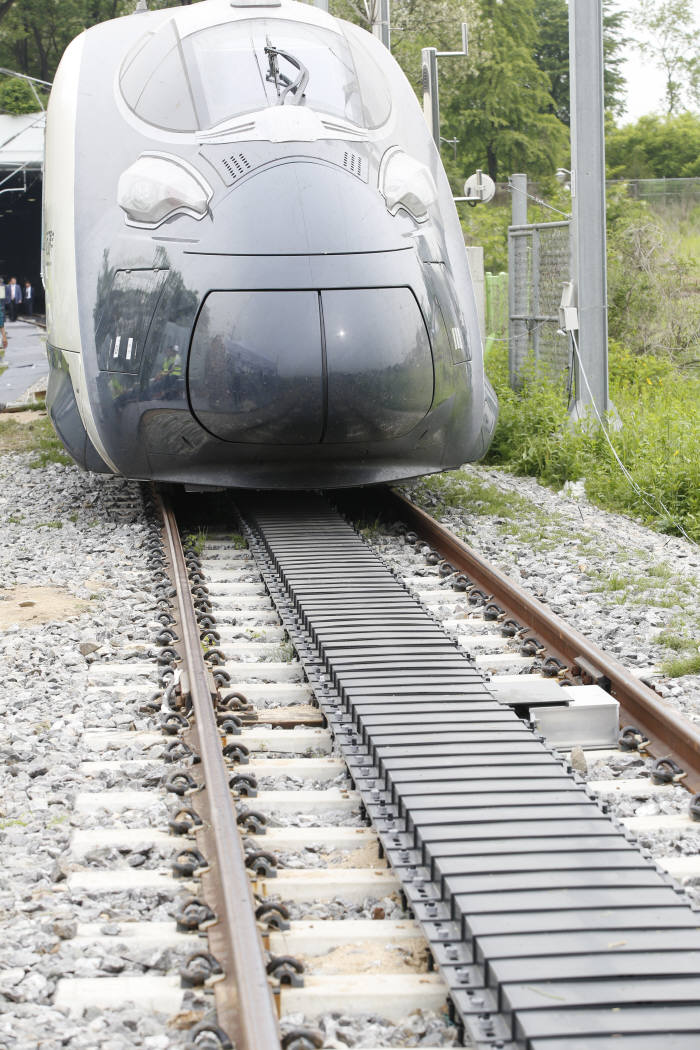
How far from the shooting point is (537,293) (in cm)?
1266

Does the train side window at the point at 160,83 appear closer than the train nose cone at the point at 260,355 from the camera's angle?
No

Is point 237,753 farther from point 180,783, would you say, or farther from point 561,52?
point 561,52

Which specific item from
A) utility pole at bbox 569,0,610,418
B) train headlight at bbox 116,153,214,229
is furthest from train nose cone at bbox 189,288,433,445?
utility pole at bbox 569,0,610,418

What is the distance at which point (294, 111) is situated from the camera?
742 centimetres

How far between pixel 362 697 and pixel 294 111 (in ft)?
13.5

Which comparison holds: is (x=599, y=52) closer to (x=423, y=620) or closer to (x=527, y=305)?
(x=527, y=305)

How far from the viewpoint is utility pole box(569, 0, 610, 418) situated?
10.6 meters

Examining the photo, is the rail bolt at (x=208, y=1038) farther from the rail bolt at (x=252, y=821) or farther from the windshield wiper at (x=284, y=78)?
the windshield wiper at (x=284, y=78)

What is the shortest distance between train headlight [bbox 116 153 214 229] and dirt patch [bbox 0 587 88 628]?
2.10 meters

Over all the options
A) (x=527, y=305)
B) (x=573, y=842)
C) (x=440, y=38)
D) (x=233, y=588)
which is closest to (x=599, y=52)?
(x=527, y=305)

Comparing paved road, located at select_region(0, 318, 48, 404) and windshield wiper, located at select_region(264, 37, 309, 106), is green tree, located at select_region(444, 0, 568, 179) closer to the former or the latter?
paved road, located at select_region(0, 318, 48, 404)

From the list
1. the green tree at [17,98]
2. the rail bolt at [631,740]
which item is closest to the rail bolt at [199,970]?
the rail bolt at [631,740]

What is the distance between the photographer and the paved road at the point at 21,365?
19000 mm

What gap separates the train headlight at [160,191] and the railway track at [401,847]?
95.5 inches
